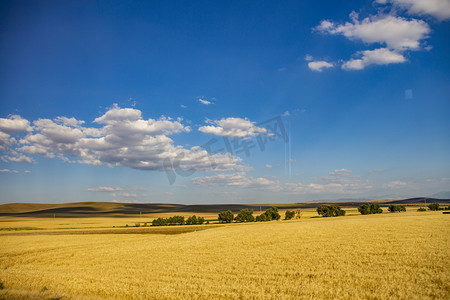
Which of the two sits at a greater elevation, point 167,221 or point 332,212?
point 332,212

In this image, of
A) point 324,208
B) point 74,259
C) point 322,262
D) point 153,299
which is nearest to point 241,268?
point 322,262

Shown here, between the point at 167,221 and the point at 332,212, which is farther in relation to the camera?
the point at 332,212

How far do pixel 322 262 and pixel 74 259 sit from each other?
22805 mm

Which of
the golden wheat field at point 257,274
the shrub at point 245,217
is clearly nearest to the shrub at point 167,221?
the shrub at point 245,217

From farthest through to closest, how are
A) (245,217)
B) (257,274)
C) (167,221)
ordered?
(245,217), (167,221), (257,274)

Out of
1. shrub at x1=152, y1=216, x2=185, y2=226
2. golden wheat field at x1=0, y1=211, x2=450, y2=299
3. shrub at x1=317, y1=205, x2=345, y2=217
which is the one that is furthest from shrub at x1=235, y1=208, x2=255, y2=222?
golden wheat field at x1=0, y1=211, x2=450, y2=299

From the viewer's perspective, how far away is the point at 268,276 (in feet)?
54.6

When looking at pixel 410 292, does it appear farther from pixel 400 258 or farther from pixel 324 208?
pixel 324 208

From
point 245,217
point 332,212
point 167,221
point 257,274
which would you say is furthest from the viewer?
point 332,212

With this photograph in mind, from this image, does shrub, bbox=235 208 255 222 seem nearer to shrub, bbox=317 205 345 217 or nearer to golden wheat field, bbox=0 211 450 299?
shrub, bbox=317 205 345 217

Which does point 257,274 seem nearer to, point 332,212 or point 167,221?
point 167,221

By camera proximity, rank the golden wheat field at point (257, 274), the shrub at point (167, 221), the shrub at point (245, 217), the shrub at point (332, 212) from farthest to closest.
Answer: the shrub at point (332, 212), the shrub at point (245, 217), the shrub at point (167, 221), the golden wheat field at point (257, 274)

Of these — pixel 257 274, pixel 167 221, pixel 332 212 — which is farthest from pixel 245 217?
pixel 257 274

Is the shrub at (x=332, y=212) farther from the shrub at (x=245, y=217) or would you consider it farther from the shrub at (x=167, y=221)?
the shrub at (x=167, y=221)
